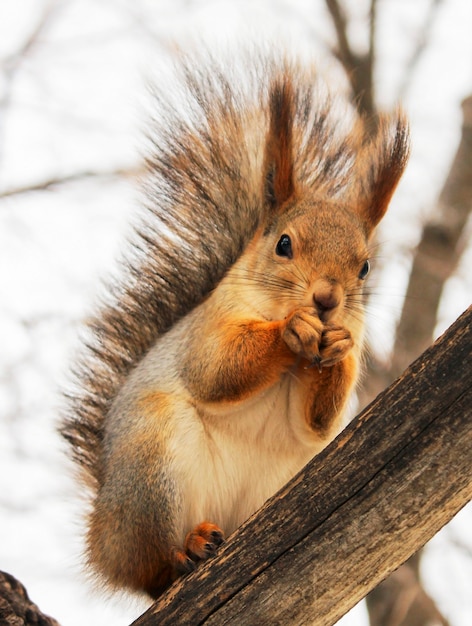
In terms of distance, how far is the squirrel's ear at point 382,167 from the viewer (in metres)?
2.68

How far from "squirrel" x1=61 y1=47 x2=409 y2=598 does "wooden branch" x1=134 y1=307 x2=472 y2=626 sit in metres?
0.27

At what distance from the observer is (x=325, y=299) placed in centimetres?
219

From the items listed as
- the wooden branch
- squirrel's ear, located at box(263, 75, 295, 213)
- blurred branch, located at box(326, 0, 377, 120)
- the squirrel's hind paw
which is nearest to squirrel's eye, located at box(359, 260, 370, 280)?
squirrel's ear, located at box(263, 75, 295, 213)

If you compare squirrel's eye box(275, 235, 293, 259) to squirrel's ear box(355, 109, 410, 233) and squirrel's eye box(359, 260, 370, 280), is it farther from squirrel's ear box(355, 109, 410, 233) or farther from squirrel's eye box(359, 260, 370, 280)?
squirrel's ear box(355, 109, 410, 233)

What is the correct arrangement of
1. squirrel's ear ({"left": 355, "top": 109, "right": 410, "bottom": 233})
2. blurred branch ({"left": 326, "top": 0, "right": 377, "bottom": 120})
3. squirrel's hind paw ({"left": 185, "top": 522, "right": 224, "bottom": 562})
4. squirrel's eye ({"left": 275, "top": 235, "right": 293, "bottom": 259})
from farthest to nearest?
blurred branch ({"left": 326, "top": 0, "right": 377, "bottom": 120})
squirrel's ear ({"left": 355, "top": 109, "right": 410, "bottom": 233})
squirrel's eye ({"left": 275, "top": 235, "right": 293, "bottom": 259})
squirrel's hind paw ({"left": 185, "top": 522, "right": 224, "bottom": 562})

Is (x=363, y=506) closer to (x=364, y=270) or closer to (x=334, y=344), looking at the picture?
(x=334, y=344)

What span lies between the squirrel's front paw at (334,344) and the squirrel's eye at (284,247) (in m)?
0.41

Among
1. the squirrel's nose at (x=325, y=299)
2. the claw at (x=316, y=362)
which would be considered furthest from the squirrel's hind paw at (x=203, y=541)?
the squirrel's nose at (x=325, y=299)

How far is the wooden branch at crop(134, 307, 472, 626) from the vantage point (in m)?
1.73

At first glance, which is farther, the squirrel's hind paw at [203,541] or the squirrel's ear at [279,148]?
the squirrel's ear at [279,148]

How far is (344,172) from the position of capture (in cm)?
304

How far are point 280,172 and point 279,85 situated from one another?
0.86 feet

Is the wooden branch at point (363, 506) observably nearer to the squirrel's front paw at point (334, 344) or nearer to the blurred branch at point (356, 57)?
the squirrel's front paw at point (334, 344)

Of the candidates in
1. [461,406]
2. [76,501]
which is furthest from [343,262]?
[76,501]
